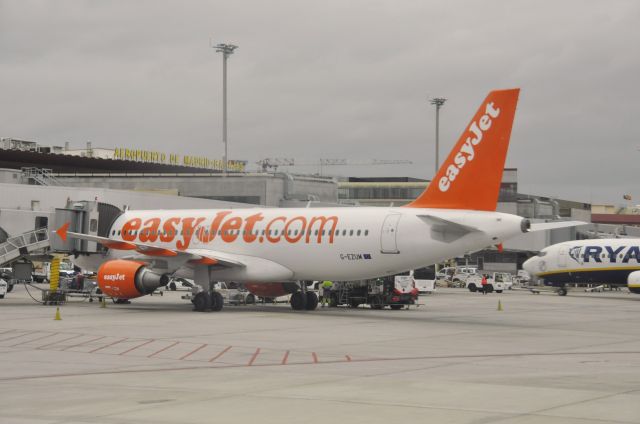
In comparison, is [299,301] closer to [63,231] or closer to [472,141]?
[63,231]

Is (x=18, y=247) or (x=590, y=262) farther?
(x=590, y=262)

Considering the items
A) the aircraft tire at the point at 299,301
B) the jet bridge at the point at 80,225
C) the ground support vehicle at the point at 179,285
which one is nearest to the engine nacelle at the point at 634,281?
the aircraft tire at the point at 299,301

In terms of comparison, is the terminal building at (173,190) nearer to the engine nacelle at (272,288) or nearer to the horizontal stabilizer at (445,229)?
the engine nacelle at (272,288)

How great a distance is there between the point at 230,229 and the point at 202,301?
3.56m

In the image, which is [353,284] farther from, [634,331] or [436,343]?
[436,343]

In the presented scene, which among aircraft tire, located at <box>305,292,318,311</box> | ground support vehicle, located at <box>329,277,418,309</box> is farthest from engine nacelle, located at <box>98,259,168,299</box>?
ground support vehicle, located at <box>329,277,418,309</box>

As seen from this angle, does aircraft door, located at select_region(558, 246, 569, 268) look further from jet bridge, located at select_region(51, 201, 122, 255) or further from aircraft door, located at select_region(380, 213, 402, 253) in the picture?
jet bridge, located at select_region(51, 201, 122, 255)

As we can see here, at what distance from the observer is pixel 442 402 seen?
15.1m

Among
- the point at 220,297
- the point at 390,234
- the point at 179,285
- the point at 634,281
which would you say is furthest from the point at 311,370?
the point at 179,285

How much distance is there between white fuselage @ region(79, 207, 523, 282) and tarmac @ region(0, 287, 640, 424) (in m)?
2.62

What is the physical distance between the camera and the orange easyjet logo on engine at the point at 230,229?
38406 millimetres

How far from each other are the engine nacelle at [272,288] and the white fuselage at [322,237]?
312 cm

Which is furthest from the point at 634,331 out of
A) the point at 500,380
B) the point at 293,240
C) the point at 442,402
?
the point at 442,402

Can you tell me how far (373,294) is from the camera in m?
44.8
